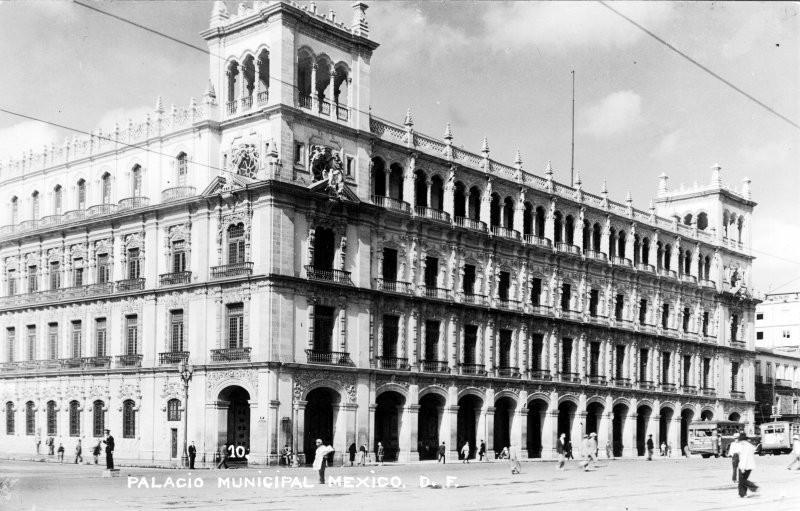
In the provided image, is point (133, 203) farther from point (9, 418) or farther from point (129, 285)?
point (9, 418)

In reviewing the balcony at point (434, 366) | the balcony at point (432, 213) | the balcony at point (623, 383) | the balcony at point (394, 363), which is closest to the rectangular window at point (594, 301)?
the balcony at point (623, 383)

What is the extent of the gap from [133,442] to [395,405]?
12495 mm

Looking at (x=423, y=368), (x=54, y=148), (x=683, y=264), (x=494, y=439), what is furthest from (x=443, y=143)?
(x=683, y=264)

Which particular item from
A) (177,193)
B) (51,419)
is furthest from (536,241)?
(51,419)

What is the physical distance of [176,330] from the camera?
4847 cm

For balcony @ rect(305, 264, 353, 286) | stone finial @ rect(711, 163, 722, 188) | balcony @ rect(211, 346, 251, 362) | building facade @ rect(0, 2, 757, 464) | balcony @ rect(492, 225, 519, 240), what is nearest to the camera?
balcony @ rect(211, 346, 251, 362)

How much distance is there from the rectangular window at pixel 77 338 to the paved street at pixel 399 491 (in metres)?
11.7

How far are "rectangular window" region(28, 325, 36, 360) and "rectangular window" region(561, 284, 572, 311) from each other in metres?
30.2

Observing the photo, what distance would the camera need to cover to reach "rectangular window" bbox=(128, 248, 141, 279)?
5088 centimetres

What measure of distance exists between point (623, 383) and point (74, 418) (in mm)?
34165

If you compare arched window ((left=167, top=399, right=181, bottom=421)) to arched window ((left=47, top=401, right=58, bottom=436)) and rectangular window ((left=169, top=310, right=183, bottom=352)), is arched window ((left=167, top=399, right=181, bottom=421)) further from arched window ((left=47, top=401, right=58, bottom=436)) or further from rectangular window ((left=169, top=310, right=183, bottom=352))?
arched window ((left=47, top=401, right=58, bottom=436))

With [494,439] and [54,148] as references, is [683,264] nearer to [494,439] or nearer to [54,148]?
[494,439]

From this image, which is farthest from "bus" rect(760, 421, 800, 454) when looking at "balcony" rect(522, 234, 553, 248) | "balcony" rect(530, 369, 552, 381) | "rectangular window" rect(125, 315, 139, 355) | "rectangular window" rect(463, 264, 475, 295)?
"rectangular window" rect(125, 315, 139, 355)

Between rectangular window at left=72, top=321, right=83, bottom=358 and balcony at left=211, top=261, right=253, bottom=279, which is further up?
balcony at left=211, top=261, right=253, bottom=279
